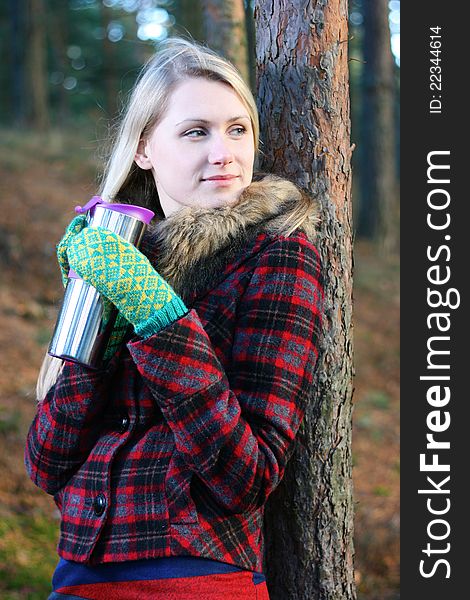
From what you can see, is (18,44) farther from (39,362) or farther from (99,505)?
(99,505)

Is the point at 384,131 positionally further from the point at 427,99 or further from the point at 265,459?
the point at 265,459

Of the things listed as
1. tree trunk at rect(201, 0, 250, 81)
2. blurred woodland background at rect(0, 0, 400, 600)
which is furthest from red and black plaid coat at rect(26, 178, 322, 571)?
tree trunk at rect(201, 0, 250, 81)

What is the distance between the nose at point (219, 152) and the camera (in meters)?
2.24

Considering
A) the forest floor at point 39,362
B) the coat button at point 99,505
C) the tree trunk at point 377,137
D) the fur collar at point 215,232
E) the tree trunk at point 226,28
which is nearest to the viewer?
the coat button at point 99,505

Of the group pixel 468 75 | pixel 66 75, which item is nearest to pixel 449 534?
pixel 468 75

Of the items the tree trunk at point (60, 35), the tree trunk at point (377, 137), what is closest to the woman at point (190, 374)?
the tree trunk at point (377, 137)

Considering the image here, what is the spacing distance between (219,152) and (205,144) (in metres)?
0.06

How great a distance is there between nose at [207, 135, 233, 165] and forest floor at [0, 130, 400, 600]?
1.81 ft

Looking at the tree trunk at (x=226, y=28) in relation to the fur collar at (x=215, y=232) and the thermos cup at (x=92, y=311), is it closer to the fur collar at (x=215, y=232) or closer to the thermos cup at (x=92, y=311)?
the fur collar at (x=215, y=232)

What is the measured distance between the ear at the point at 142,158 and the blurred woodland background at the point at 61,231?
0.48 meters

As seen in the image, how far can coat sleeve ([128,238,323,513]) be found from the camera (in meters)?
1.91

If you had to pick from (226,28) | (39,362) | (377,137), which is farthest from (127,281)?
(377,137)

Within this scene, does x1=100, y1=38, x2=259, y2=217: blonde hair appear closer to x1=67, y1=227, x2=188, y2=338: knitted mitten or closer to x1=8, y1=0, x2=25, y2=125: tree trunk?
x1=67, y1=227, x2=188, y2=338: knitted mitten

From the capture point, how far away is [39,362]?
23.1ft
